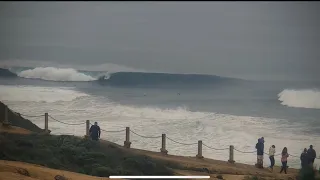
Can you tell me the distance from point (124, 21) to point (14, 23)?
1393 mm

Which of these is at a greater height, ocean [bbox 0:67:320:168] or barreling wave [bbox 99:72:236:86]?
barreling wave [bbox 99:72:236:86]

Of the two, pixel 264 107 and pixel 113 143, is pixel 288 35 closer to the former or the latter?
pixel 264 107

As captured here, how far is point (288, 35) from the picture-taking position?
532cm

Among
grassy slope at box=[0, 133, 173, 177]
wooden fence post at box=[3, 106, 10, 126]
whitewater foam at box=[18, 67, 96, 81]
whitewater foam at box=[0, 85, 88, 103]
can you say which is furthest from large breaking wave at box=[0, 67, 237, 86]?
grassy slope at box=[0, 133, 173, 177]

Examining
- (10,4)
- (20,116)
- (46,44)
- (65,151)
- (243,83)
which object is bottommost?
(65,151)

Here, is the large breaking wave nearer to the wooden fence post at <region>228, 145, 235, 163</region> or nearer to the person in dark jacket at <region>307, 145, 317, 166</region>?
the wooden fence post at <region>228, 145, 235, 163</region>

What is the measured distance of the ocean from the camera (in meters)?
5.30

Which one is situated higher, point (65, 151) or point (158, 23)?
point (158, 23)

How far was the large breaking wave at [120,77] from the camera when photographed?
5.39 m

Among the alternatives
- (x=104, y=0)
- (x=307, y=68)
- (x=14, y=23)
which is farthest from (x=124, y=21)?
(x=307, y=68)

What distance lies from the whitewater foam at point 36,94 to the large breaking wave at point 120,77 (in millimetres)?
152

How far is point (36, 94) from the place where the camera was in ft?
18.6

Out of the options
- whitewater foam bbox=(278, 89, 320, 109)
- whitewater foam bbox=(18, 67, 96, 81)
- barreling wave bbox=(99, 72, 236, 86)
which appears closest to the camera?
whitewater foam bbox=(278, 89, 320, 109)

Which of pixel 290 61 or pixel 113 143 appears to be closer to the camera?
pixel 290 61
